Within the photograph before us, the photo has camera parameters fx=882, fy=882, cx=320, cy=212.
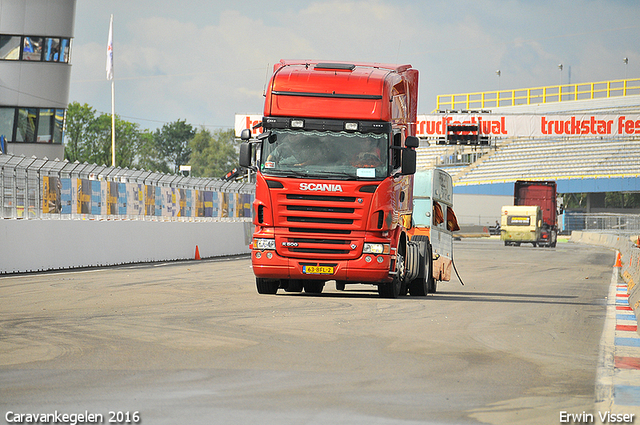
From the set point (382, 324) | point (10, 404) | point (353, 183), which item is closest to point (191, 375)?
point (10, 404)

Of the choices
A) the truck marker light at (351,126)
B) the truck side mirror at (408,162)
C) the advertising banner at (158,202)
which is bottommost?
the advertising banner at (158,202)

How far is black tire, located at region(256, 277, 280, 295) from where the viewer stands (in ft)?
52.2

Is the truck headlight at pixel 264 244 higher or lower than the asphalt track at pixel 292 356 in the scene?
higher

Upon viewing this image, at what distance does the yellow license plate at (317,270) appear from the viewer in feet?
47.9

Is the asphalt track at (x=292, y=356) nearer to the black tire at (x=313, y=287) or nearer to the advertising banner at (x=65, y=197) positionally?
the black tire at (x=313, y=287)

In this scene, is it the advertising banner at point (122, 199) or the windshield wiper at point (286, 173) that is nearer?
the windshield wiper at point (286, 173)

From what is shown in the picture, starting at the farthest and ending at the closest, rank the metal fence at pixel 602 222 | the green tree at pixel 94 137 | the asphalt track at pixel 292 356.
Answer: the green tree at pixel 94 137 → the metal fence at pixel 602 222 → the asphalt track at pixel 292 356

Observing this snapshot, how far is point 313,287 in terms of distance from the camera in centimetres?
1702

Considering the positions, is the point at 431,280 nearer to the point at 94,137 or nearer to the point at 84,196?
the point at 84,196

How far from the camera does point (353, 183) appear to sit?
1435cm

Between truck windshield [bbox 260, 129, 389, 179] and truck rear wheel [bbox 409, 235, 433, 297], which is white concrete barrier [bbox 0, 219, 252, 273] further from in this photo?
truck rear wheel [bbox 409, 235, 433, 297]

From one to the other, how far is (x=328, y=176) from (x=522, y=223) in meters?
44.8

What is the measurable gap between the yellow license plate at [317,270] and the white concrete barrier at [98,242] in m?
8.78

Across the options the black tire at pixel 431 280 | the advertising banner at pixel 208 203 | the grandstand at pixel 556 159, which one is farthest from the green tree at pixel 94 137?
the black tire at pixel 431 280
